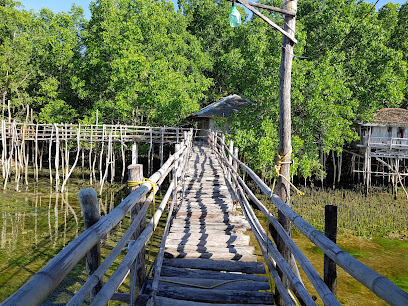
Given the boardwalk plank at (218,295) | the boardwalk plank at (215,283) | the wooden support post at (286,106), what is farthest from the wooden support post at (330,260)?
the wooden support post at (286,106)

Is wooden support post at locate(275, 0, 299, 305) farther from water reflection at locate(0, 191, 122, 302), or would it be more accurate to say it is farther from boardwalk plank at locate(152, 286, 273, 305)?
water reflection at locate(0, 191, 122, 302)

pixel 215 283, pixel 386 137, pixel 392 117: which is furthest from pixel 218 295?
pixel 392 117

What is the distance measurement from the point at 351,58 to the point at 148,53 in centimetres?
1422

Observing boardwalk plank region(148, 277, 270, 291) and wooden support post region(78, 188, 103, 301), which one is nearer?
wooden support post region(78, 188, 103, 301)

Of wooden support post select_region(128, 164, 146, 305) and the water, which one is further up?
wooden support post select_region(128, 164, 146, 305)

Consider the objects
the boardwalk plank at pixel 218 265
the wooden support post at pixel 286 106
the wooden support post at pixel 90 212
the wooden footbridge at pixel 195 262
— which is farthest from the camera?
the wooden support post at pixel 286 106

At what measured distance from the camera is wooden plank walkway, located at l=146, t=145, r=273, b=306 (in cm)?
348

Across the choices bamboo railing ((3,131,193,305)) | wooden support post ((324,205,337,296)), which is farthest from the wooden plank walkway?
wooden support post ((324,205,337,296))

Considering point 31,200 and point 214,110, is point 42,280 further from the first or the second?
point 214,110

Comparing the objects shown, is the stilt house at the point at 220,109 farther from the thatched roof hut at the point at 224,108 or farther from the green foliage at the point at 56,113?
the green foliage at the point at 56,113

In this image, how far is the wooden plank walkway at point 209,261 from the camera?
348cm

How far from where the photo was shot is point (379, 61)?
69.8ft

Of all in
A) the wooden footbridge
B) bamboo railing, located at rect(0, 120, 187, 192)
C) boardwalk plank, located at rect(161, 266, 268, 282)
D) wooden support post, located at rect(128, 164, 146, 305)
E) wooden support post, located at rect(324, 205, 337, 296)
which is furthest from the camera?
bamboo railing, located at rect(0, 120, 187, 192)

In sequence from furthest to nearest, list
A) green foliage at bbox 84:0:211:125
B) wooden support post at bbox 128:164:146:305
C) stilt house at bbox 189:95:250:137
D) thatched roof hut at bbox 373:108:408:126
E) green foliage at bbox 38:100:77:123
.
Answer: green foliage at bbox 38:100:77:123
stilt house at bbox 189:95:250:137
green foliage at bbox 84:0:211:125
thatched roof hut at bbox 373:108:408:126
wooden support post at bbox 128:164:146:305
